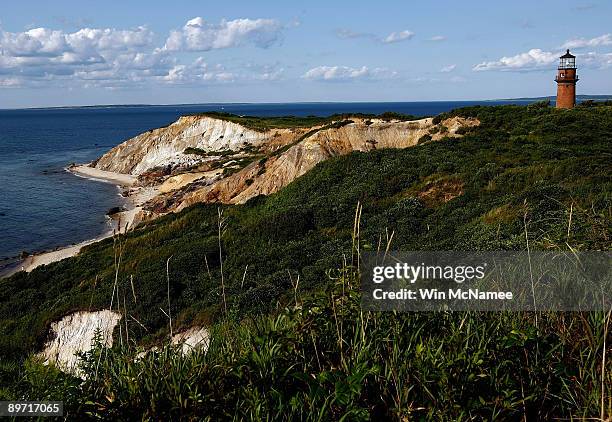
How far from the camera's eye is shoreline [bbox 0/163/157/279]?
104 ft

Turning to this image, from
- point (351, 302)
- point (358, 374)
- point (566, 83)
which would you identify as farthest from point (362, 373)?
point (566, 83)

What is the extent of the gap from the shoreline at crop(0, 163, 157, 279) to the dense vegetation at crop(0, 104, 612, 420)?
1.89 m

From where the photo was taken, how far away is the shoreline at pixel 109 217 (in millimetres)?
31719

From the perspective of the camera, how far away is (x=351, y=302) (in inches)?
183

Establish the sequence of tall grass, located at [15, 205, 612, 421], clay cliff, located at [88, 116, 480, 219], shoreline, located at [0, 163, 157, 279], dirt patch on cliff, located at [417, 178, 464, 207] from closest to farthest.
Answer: tall grass, located at [15, 205, 612, 421] < dirt patch on cliff, located at [417, 178, 464, 207] < shoreline, located at [0, 163, 157, 279] < clay cliff, located at [88, 116, 480, 219]

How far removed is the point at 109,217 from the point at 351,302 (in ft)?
153

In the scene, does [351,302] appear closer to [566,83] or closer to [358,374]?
[358,374]

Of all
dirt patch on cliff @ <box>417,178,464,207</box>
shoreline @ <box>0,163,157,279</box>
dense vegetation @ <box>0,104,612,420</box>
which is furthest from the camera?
shoreline @ <box>0,163,157,279</box>

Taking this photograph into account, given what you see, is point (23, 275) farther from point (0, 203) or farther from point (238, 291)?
point (0, 203)

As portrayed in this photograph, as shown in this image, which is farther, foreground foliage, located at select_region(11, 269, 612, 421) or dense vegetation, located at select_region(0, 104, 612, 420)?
dense vegetation, located at select_region(0, 104, 612, 420)

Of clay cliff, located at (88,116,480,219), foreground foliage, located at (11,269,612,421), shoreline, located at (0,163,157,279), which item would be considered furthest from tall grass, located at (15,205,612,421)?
clay cliff, located at (88,116,480,219)

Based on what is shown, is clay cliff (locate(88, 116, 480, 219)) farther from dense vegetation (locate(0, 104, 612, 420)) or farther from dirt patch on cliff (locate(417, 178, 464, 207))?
dirt patch on cliff (locate(417, 178, 464, 207))

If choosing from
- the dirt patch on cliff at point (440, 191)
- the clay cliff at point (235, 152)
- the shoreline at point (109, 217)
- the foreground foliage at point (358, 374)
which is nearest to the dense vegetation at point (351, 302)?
the foreground foliage at point (358, 374)

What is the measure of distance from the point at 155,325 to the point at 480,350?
11.4m
